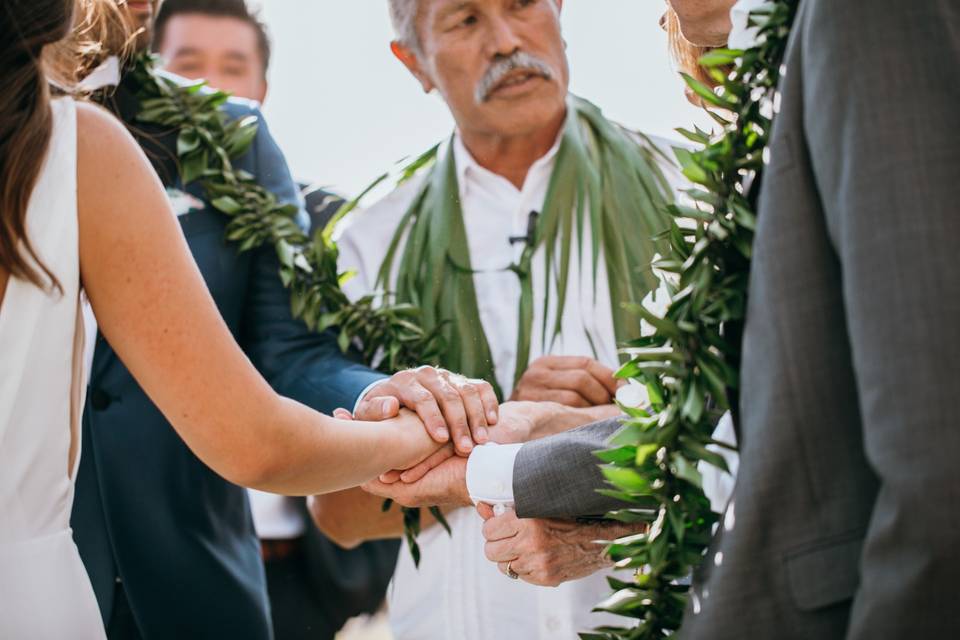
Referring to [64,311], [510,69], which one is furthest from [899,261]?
[510,69]

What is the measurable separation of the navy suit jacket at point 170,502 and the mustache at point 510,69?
3.46 feet

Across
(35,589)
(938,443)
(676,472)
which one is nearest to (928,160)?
(938,443)

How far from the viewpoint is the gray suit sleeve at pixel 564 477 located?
2.52 metres

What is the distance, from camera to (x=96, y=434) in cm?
307

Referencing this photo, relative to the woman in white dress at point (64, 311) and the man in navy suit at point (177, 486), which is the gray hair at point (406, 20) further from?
the woman in white dress at point (64, 311)

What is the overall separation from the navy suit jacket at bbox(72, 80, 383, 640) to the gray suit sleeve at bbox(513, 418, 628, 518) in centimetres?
77

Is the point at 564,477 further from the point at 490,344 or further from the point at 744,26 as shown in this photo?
the point at 490,344

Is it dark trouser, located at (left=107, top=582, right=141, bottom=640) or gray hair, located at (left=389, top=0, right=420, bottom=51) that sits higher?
gray hair, located at (left=389, top=0, right=420, bottom=51)

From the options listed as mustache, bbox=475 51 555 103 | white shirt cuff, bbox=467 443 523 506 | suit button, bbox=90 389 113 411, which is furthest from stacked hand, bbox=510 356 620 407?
suit button, bbox=90 389 113 411

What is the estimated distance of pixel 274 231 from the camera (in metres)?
3.38

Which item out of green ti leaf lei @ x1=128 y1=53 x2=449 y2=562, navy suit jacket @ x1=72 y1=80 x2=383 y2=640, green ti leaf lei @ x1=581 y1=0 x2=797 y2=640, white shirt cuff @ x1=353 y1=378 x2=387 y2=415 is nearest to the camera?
green ti leaf lei @ x1=581 y1=0 x2=797 y2=640

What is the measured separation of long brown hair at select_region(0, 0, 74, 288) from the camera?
2012mm

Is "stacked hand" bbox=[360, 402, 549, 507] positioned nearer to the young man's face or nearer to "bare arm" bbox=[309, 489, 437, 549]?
"bare arm" bbox=[309, 489, 437, 549]

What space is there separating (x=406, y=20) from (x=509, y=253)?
98 cm
